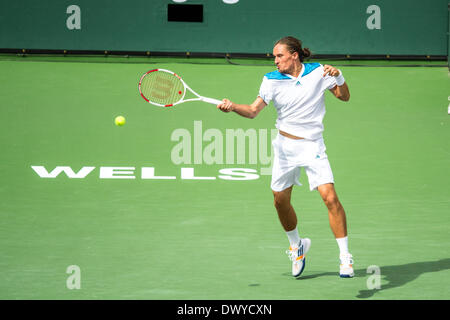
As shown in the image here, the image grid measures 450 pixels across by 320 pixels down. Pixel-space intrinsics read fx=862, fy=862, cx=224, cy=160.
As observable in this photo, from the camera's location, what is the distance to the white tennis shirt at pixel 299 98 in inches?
249

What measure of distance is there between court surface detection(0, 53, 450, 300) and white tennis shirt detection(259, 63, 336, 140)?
1.11 m

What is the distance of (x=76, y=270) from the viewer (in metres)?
6.56

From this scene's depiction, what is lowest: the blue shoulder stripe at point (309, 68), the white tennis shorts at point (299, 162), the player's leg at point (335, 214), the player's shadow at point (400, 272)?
the player's shadow at point (400, 272)

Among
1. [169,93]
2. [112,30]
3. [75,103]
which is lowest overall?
[169,93]

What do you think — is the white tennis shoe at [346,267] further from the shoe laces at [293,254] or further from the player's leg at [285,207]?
the player's leg at [285,207]

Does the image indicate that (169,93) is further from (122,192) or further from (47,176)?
(47,176)

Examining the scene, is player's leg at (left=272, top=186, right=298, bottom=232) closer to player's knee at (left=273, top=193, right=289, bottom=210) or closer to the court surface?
player's knee at (left=273, top=193, right=289, bottom=210)

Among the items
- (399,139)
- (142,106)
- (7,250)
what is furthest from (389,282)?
→ (142,106)

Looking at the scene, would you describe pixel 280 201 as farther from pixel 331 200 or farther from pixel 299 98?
pixel 299 98

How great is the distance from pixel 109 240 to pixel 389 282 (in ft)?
8.29

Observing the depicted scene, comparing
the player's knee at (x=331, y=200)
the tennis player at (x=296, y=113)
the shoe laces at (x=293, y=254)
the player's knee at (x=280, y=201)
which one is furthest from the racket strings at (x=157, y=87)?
the player's knee at (x=331, y=200)

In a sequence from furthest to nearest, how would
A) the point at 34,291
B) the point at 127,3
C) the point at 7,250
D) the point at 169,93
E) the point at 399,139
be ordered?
the point at 127,3 → the point at 399,139 → the point at 169,93 → the point at 7,250 → the point at 34,291

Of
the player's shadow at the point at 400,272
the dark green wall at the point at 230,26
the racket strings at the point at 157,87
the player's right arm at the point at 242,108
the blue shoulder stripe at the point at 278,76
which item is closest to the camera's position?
the player's right arm at the point at 242,108

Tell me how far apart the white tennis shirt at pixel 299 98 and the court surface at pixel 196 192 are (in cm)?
111
